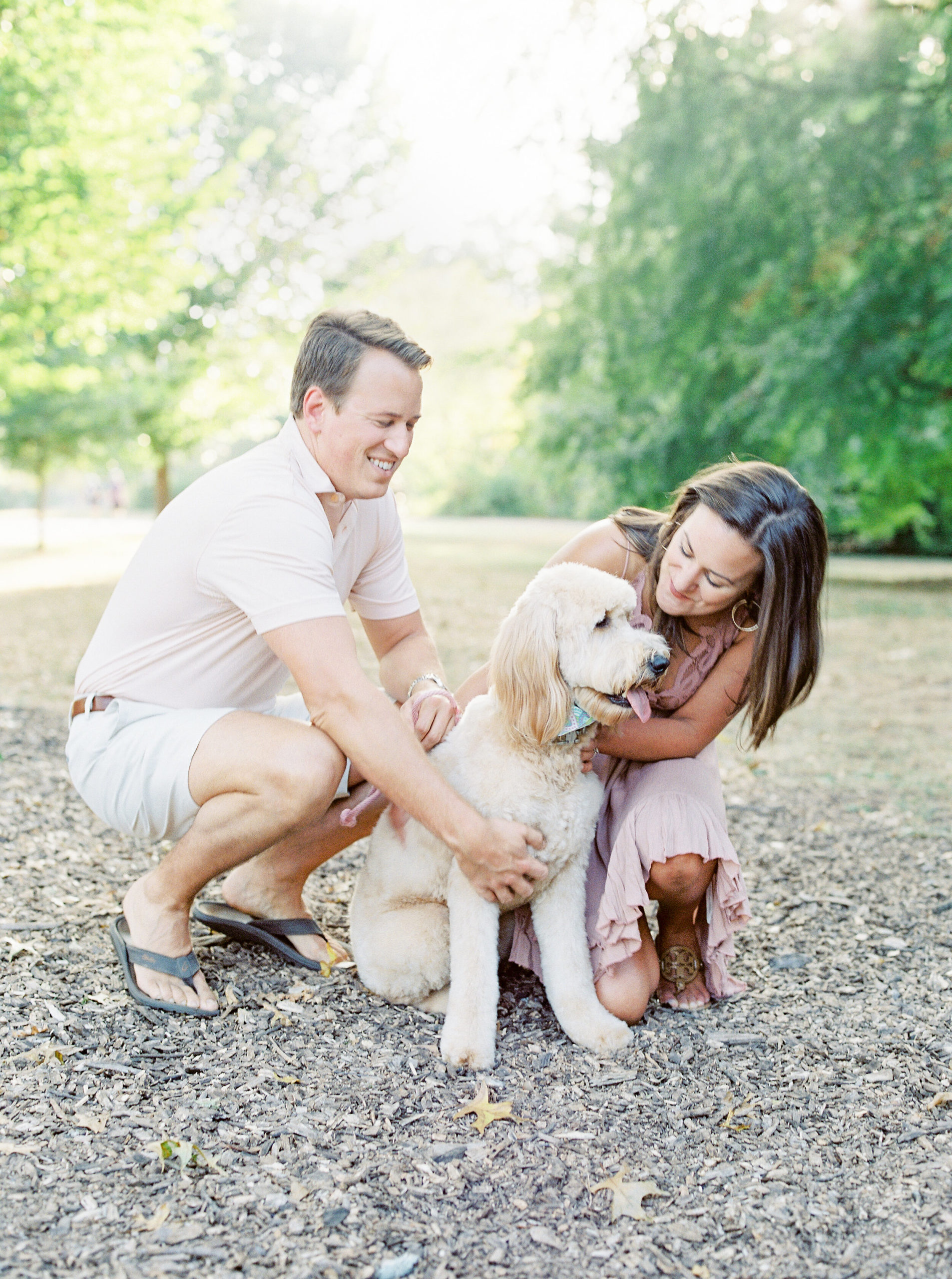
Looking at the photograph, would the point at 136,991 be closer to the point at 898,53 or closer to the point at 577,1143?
the point at 577,1143

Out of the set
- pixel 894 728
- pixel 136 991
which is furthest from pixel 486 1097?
pixel 894 728

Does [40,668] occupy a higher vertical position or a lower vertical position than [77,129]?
lower

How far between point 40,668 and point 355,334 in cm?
624

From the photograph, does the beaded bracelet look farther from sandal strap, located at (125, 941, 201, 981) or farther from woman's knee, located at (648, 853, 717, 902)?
sandal strap, located at (125, 941, 201, 981)

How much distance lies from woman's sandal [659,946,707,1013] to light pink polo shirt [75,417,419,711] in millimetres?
1499

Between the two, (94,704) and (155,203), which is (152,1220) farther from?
(155,203)

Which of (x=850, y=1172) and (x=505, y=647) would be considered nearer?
(x=850, y=1172)

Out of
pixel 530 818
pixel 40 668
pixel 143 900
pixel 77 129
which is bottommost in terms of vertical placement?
pixel 40 668

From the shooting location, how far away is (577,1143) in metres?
2.55

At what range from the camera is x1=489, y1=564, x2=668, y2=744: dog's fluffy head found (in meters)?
2.94

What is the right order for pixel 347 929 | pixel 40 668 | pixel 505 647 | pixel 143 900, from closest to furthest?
pixel 505 647
pixel 143 900
pixel 347 929
pixel 40 668

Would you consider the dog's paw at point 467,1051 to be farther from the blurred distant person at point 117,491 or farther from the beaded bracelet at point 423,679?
the blurred distant person at point 117,491

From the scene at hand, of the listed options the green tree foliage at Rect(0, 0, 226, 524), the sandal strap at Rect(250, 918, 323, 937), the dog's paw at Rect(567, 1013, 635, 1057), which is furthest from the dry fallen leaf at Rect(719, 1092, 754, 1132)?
the green tree foliage at Rect(0, 0, 226, 524)

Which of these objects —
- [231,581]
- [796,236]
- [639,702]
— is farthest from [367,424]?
[796,236]
